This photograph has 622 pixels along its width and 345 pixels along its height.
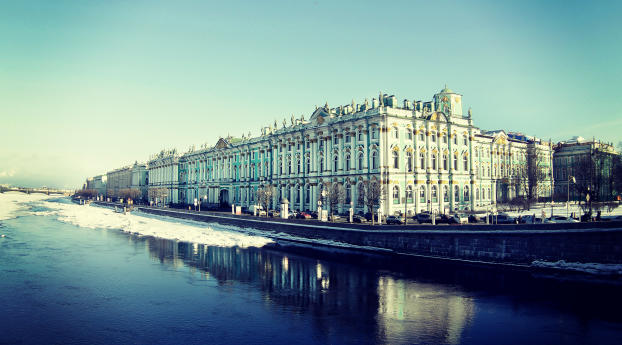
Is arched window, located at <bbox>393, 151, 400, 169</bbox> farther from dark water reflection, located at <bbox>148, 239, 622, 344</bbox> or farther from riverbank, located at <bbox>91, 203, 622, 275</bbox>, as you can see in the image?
dark water reflection, located at <bbox>148, 239, 622, 344</bbox>

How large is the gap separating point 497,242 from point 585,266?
6.40 meters

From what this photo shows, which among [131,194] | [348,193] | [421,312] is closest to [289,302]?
[421,312]

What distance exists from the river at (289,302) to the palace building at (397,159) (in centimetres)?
1973

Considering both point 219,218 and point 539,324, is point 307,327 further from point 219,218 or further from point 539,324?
point 219,218

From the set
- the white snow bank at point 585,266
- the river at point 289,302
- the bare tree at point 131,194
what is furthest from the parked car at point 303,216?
the bare tree at point 131,194

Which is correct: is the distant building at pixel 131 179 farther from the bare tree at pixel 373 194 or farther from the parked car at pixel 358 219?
the parked car at pixel 358 219

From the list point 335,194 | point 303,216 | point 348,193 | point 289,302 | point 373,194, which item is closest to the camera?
point 289,302

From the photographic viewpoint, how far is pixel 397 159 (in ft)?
191

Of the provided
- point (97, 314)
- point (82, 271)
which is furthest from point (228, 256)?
point (97, 314)

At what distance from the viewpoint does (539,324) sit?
2178 centimetres

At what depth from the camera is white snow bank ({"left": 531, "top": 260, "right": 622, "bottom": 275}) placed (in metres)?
28.7

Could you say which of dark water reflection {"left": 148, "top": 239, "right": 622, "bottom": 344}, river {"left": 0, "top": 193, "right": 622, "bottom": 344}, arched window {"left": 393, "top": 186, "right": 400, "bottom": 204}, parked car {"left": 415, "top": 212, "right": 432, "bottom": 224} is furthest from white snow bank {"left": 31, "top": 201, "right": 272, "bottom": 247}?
parked car {"left": 415, "top": 212, "right": 432, "bottom": 224}

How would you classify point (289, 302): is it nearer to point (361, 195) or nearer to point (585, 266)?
point (585, 266)

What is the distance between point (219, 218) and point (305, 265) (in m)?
34.7
